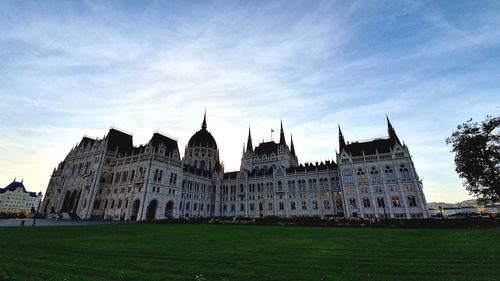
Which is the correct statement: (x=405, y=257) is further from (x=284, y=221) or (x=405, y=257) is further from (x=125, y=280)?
(x=284, y=221)

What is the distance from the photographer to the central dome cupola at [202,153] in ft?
322

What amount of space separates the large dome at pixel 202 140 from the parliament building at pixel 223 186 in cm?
1811

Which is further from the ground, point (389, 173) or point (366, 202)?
point (389, 173)

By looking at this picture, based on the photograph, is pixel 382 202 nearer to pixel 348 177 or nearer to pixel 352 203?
pixel 352 203

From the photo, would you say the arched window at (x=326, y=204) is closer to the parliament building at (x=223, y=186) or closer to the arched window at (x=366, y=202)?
the parliament building at (x=223, y=186)

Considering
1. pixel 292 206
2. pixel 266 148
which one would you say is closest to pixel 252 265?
pixel 292 206

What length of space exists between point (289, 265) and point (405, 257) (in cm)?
559

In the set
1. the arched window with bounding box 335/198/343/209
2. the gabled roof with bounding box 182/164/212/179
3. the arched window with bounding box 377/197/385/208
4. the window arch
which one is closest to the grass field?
the arched window with bounding box 377/197/385/208

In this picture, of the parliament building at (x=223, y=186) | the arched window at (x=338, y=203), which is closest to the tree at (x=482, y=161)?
the parliament building at (x=223, y=186)

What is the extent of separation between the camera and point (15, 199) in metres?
146

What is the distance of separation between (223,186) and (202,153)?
61.6ft

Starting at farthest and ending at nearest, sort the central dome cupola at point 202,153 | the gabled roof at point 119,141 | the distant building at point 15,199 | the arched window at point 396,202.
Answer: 1. the distant building at point 15,199
2. the central dome cupola at point 202,153
3. the gabled roof at point 119,141
4. the arched window at point 396,202

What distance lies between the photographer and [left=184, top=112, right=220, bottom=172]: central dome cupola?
322ft

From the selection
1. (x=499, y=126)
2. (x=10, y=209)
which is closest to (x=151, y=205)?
(x=499, y=126)
